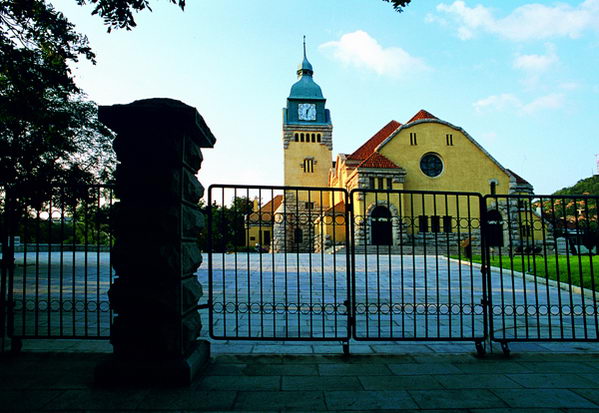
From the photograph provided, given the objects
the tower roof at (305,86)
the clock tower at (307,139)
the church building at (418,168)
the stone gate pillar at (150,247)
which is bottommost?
the stone gate pillar at (150,247)

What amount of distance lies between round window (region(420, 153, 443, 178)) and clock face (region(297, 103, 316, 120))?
660 inches

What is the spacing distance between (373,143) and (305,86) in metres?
13.3

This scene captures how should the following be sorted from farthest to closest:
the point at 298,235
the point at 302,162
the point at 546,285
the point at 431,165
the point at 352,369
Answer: the point at 302,162
the point at 431,165
the point at 546,285
the point at 298,235
the point at 352,369

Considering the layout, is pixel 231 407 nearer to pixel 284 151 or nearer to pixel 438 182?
pixel 438 182

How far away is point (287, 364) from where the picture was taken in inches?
162

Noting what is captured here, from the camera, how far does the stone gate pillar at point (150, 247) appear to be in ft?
11.6

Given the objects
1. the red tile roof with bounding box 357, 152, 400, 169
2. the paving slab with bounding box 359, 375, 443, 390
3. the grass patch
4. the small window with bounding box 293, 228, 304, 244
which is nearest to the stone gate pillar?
the small window with bounding box 293, 228, 304, 244

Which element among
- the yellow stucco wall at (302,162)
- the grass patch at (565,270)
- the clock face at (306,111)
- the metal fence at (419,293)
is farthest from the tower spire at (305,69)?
the grass patch at (565,270)

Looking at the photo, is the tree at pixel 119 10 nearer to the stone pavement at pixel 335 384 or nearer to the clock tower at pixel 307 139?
the stone pavement at pixel 335 384

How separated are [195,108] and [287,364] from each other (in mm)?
2684

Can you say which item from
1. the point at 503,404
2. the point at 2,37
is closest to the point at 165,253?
the point at 503,404

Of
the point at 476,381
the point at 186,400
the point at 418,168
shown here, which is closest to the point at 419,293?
the point at 476,381

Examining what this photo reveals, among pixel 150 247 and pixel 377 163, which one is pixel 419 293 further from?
pixel 377 163

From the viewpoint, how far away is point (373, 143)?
142 feet
